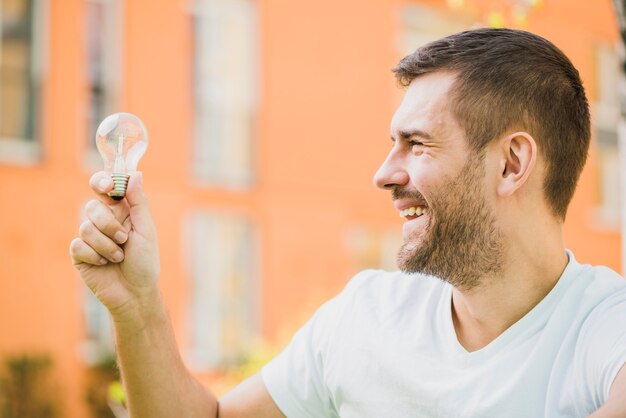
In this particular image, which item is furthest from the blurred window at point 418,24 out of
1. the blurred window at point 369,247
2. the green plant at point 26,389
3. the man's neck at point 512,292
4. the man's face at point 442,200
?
the man's neck at point 512,292

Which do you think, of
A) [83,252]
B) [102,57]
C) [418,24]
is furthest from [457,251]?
[418,24]

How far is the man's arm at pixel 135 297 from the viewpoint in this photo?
2426mm

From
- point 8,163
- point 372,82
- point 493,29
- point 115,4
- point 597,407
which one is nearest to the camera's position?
point 597,407

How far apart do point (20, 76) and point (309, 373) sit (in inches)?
425

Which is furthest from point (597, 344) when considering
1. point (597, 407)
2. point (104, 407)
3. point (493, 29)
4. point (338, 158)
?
point (338, 158)

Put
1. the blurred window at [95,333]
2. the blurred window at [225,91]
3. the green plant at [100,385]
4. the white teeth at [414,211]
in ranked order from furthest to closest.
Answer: the blurred window at [225,91] < the blurred window at [95,333] < the green plant at [100,385] < the white teeth at [414,211]

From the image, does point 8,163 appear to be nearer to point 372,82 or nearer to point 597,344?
point 372,82

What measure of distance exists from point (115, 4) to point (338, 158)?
3.74 meters

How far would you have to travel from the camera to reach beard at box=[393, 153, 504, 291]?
243cm

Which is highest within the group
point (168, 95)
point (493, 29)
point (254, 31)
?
point (254, 31)

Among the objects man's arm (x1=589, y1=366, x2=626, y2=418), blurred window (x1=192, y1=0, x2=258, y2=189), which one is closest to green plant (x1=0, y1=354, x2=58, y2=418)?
blurred window (x1=192, y1=0, x2=258, y2=189)

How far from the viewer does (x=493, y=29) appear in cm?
256

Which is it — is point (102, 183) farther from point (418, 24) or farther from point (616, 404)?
point (418, 24)

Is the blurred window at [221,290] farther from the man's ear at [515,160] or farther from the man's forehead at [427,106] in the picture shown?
the man's ear at [515,160]
